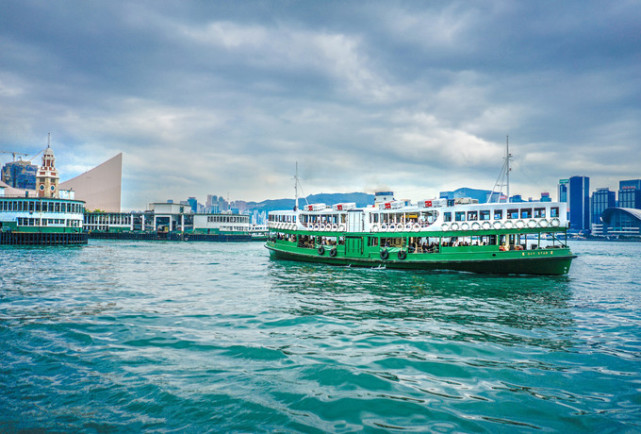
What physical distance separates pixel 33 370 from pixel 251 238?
97.6 metres

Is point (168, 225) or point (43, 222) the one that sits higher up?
point (43, 222)

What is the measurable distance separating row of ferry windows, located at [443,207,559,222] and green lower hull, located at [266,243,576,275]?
2813 mm

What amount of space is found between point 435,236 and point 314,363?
23.8 meters

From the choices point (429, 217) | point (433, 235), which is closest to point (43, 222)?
point (429, 217)

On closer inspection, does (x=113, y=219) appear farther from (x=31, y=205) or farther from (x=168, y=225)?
(x=31, y=205)

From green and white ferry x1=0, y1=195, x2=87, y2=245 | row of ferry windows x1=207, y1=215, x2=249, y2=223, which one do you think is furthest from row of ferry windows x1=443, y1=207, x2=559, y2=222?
row of ferry windows x1=207, y1=215, x2=249, y2=223

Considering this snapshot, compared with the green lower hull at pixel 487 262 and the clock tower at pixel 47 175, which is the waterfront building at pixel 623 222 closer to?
the green lower hull at pixel 487 262

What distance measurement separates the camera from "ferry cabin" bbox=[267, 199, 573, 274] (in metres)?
27.4

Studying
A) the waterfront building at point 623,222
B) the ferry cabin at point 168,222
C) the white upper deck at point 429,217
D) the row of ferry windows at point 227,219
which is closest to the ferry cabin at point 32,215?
the ferry cabin at point 168,222

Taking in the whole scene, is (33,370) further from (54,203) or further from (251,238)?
(251,238)

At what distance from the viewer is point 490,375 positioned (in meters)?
8.54

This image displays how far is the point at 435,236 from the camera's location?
30672 mm

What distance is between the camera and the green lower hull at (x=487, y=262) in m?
26.8

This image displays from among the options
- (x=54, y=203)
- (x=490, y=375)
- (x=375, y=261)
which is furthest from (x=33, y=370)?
(x=54, y=203)
